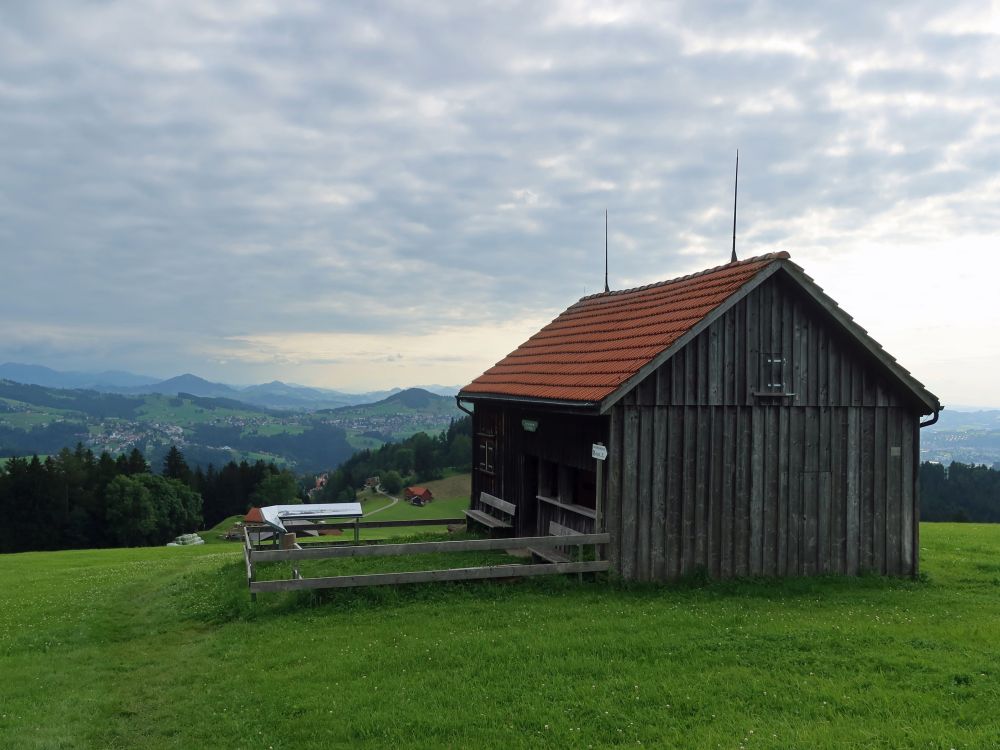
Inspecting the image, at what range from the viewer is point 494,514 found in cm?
1959

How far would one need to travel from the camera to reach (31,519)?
6581 cm

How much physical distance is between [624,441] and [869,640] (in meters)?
5.17

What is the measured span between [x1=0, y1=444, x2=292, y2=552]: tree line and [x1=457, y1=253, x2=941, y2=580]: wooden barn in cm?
6705

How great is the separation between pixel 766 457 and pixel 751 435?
1.79 feet

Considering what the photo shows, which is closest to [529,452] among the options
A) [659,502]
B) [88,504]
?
[659,502]

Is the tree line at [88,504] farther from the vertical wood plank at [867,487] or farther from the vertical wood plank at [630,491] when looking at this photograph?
the vertical wood plank at [867,487]

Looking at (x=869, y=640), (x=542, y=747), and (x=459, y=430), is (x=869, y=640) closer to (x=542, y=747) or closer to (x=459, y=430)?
(x=542, y=747)

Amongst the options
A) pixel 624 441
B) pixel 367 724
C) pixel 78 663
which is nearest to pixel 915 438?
pixel 624 441

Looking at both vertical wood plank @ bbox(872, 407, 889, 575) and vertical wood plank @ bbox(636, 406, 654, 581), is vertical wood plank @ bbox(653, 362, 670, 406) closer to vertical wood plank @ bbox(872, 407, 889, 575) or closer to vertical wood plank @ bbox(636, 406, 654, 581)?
vertical wood plank @ bbox(636, 406, 654, 581)

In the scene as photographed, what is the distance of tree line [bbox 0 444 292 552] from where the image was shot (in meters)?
65.6

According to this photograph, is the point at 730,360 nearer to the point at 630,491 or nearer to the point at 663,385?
the point at 663,385

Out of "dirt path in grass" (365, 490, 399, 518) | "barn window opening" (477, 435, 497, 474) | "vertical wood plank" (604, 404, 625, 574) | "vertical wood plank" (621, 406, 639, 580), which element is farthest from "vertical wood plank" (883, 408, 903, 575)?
"dirt path in grass" (365, 490, 399, 518)

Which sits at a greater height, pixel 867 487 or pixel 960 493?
pixel 867 487

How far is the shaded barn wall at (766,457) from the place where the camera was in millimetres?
13445
